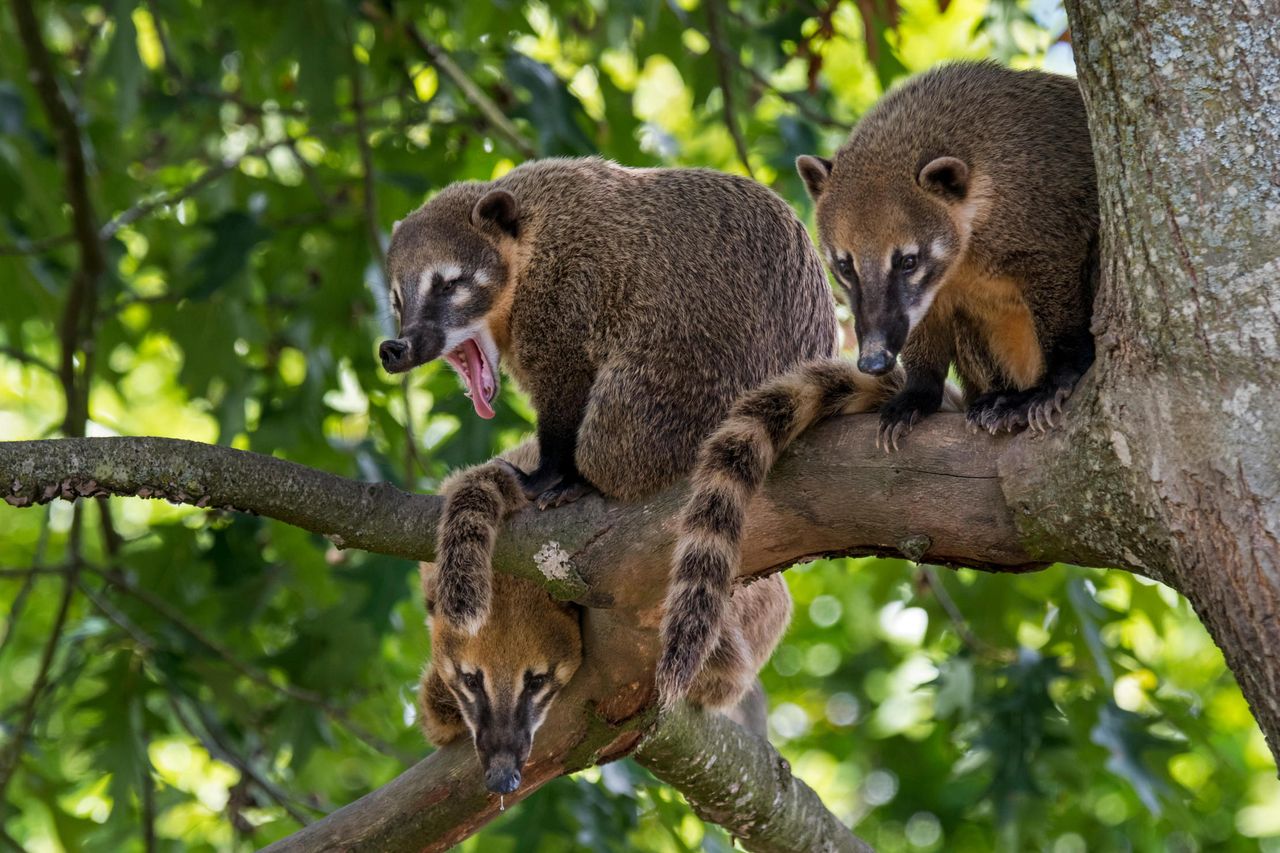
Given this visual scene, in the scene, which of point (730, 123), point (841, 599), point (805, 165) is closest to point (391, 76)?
point (730, 123)

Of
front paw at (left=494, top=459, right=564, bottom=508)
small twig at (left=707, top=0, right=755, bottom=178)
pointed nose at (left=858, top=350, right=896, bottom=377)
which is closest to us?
pointed nose at (left=858, top=350, right=896, bottom=377)

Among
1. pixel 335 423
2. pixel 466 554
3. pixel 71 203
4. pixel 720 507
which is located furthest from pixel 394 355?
pixel 335 423

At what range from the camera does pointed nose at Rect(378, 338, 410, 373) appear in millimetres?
4547

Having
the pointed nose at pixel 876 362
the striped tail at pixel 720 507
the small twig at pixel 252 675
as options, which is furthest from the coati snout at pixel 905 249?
the small twig at pixel 252 675

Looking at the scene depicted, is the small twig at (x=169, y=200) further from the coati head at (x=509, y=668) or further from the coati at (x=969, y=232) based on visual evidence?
the coati at (x=969, y=232)

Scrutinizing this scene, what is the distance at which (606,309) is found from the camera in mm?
4523

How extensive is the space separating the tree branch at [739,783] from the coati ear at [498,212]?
1.81m

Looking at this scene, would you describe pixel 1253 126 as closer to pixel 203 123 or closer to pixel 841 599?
pixel 203 123

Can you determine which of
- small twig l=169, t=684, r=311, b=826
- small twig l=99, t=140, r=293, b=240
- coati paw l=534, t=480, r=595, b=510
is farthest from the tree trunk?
small twig l=99, t=140, r=293, b=240

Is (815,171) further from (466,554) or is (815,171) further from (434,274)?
(466,554)

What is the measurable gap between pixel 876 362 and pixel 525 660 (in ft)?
5.19

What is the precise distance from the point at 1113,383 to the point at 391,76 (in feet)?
15.2

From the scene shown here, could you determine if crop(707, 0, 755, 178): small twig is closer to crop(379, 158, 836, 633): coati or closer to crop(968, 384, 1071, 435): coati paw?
crop(379, 158, 836, 633): coati

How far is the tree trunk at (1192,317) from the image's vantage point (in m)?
2.69
